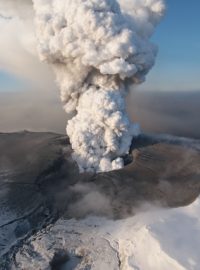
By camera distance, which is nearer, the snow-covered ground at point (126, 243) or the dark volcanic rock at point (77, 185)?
the snow-covered ground at point (126, 243)

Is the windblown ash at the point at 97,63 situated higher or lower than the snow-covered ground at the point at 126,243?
higher

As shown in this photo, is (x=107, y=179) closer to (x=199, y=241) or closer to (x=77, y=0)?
(x=199, y=241)

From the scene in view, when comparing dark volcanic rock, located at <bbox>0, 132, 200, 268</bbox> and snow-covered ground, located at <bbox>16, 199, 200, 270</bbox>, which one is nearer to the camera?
snow-covered ground, located at <bbox>16, 199, 200, 270</bbox>

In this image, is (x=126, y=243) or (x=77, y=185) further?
(x=77, y=185)

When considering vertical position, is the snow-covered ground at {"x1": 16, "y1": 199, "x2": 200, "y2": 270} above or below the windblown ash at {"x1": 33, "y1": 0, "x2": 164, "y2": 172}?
below
